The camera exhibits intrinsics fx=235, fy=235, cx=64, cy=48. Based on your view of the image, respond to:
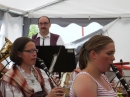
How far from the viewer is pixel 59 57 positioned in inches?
95.5

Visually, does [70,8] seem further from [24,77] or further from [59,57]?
[24,77]

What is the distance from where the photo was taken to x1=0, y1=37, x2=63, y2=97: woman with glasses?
185cm

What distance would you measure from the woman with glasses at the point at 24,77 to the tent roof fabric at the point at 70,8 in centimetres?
192

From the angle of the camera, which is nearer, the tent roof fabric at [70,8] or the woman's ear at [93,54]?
the woman's ear at [93,54]

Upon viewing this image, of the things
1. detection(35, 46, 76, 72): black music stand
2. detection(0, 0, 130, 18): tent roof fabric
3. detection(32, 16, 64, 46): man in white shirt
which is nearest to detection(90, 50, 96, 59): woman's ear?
detection(35, 46, 76, 72): black music stand

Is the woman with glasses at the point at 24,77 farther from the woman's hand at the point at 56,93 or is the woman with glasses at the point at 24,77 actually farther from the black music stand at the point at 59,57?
the black music stand at the point at 59,57

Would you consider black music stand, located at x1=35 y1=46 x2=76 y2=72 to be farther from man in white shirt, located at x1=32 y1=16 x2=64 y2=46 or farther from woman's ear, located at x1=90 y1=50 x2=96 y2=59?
woman's ear, located at x1=90 y1=50 x2=96 y2=59

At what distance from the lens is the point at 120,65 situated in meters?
2.38

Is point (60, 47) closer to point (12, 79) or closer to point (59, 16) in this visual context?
point (12, 79)

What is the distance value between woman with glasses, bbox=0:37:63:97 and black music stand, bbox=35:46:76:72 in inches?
12.3

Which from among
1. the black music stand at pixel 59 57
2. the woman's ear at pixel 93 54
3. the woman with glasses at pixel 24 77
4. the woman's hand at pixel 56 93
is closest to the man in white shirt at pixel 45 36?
the black music stand at pixel 59 57

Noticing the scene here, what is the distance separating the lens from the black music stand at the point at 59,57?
2.39 metres

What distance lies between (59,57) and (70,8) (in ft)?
6.10

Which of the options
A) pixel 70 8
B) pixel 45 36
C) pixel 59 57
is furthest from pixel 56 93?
pixel 70 8
